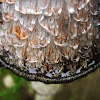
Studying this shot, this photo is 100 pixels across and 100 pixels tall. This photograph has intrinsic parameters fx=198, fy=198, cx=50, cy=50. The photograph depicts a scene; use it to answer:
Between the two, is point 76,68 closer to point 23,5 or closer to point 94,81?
point 23,5

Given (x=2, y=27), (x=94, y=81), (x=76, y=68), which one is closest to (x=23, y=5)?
(x=2, y=27)

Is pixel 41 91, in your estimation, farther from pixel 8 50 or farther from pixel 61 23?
pixel 61 23

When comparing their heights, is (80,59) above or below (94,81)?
above

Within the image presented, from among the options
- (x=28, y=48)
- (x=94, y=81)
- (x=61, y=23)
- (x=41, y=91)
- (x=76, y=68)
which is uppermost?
(x=61, y=23)

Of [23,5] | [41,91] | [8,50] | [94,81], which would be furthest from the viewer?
[94,81]

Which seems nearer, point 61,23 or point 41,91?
point 61,23

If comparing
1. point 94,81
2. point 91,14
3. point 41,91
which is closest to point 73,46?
point 91,14

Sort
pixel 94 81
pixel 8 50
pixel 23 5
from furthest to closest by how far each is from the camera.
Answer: pixel 94 81, pixel 8 50, pixel 23 5
